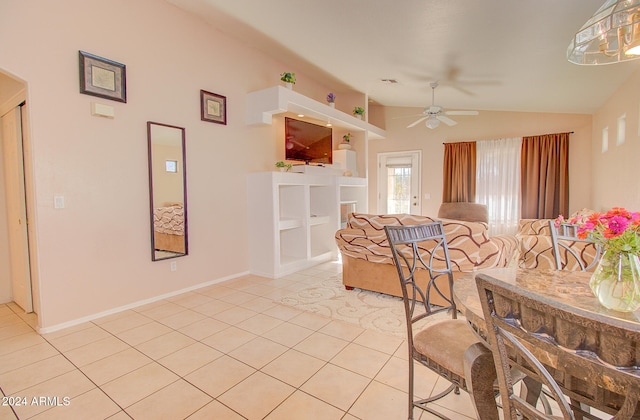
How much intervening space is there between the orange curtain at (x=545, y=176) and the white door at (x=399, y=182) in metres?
2.03

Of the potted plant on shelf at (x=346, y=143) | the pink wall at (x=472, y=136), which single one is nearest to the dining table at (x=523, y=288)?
the potted plant on shelf at (x=346, y=143)

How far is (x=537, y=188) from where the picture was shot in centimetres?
555

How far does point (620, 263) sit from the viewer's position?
1.07 metres

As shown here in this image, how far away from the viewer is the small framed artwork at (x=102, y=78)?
9.10 ft

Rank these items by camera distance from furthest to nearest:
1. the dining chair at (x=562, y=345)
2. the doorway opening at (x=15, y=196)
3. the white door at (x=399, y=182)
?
the white door at (x=399, y=182), the doorway opening at (x=15, y=196), the dining chair at (x=562, y=345)

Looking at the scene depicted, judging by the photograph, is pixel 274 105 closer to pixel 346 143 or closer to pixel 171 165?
pixel 171 165

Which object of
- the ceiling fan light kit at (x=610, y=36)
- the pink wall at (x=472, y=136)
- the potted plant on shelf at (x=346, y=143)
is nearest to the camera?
the ceiling fan light kit at (x=610, y=36)

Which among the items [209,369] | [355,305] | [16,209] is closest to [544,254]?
[355,305]

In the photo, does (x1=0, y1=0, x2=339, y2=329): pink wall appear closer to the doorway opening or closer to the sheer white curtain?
the doorway opening

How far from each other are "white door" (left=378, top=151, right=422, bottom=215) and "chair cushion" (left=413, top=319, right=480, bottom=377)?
569 cm

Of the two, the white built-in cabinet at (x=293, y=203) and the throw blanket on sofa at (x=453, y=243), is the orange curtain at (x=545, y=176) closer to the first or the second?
the throw blanket on sofa at (x=453, y=243)

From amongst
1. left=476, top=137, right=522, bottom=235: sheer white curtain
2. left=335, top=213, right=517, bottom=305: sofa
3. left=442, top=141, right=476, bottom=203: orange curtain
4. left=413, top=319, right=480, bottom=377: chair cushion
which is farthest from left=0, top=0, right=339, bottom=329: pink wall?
left=476, top=137, right=522, bottom=235: sheer white curtain

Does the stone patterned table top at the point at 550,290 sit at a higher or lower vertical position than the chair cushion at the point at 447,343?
higher

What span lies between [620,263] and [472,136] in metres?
5.88
